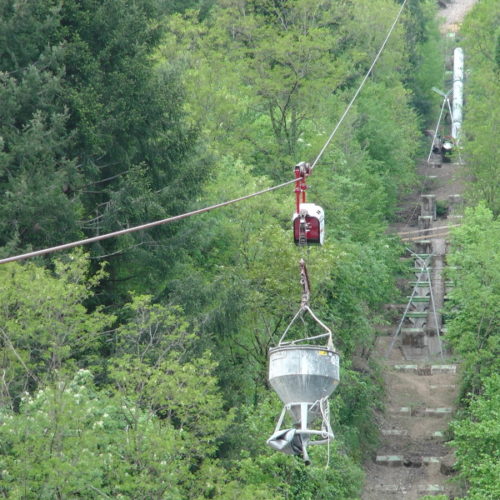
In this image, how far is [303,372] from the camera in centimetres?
1650

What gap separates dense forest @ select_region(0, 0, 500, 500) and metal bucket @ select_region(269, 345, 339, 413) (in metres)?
8.00

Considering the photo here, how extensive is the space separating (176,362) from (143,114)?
37.7 feet

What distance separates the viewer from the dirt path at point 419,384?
46.2 meters

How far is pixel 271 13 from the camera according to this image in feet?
188

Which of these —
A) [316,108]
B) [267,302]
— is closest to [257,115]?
[316,108]

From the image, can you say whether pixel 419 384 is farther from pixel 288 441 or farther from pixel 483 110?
pixel 288 441

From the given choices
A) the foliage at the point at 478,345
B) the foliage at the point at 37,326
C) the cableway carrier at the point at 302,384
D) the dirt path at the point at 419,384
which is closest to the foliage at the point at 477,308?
the foliage at the point at 478,345

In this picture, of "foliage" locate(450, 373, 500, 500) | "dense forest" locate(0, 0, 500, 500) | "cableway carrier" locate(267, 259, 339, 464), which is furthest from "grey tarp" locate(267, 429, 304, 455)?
"foliage" locate(450, 373, 500, 500)

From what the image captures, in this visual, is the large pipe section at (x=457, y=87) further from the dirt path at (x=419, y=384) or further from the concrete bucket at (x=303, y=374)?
the concrete bucket at (x=303, y=374)

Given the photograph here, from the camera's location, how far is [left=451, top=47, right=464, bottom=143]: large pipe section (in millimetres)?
84938

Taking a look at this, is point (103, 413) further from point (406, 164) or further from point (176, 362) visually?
point (406, 164)

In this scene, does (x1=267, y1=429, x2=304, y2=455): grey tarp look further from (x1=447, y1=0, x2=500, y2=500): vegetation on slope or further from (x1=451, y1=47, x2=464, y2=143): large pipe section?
(x1=451, y1=47, x2=464, y2=143): large pipe section

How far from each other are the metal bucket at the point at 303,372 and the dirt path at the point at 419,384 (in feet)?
92.6

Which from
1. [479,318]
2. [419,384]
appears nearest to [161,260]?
[479,318]
